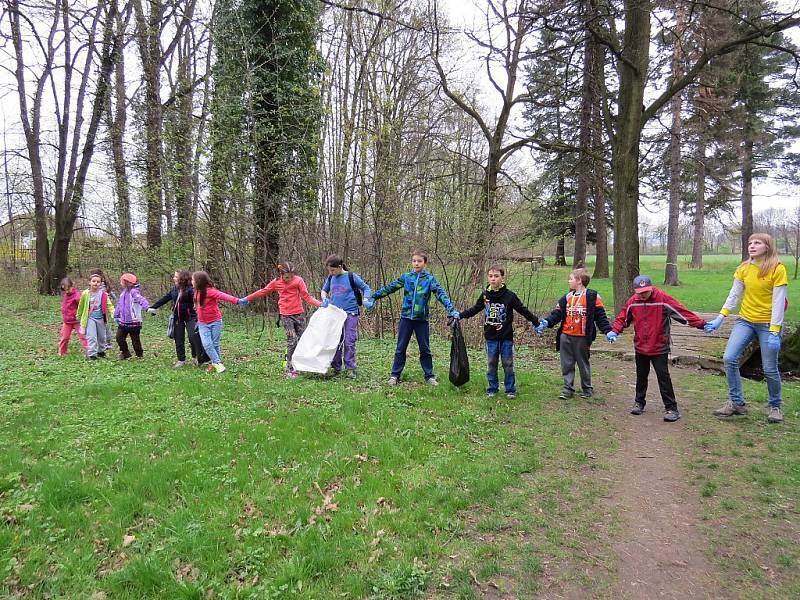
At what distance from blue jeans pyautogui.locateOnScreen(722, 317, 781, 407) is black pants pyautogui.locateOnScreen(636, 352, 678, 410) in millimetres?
697

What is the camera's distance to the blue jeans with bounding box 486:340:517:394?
6863mm

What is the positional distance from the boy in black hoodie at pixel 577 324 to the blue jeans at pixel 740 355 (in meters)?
1.45

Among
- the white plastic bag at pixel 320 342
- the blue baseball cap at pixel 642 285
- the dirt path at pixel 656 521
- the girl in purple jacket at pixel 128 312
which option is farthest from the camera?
the girl in purple jacket at pixel 128 312

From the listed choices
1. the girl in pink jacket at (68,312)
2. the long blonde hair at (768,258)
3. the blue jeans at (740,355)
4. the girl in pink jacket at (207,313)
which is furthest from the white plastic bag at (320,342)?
the long blonde hair at (768,258)

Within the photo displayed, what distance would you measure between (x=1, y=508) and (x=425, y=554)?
3248mm

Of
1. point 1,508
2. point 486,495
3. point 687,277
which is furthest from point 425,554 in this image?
point 687,277

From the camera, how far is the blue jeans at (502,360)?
686 cm

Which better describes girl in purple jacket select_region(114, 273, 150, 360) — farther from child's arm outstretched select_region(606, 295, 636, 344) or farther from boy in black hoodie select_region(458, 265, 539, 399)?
child's arm outstretched select_region(606, 295, 636, 344)

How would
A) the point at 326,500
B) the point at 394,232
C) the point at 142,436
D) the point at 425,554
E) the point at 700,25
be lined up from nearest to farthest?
the point at 425,554, the point at 326,500, the point at 142,436, the point at 700,25, the point at 394,232

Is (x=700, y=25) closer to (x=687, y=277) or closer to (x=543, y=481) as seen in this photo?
(x=543, y=481)

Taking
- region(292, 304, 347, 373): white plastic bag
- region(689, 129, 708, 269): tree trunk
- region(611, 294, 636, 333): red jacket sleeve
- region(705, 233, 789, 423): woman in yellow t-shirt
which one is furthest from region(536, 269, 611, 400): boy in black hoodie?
region(689, 129, 708, 269): tree trunk

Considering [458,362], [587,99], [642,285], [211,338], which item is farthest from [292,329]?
[587,99]

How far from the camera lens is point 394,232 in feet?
39.9

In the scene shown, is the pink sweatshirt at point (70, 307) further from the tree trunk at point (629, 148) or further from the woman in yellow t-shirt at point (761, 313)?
the tree trunk at point (629, 148)
